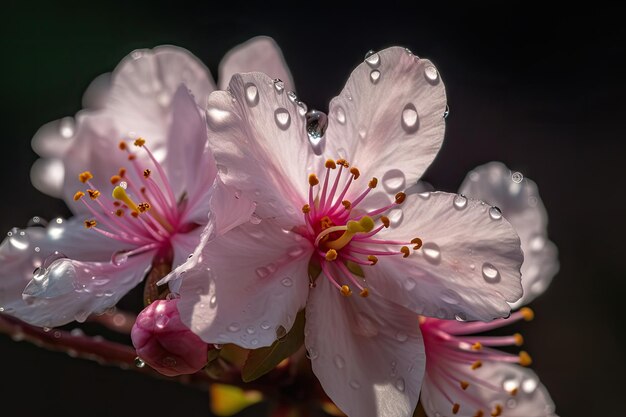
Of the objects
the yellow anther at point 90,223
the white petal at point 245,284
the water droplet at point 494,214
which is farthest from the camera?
the yellow anther at point 90,223

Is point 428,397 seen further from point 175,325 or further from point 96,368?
point 96,368

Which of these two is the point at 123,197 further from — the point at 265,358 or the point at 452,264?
the point at 452,264

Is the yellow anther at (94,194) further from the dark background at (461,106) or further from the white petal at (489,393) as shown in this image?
the dark background at (461,106)

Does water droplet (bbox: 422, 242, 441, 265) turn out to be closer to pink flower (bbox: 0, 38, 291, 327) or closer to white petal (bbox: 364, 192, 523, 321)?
white petal (bbox: 364, 192, 523, 321)

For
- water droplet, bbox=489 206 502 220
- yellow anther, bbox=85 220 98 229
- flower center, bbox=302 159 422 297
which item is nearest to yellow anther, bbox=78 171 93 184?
yellow anther, bbox=85 220 98 229

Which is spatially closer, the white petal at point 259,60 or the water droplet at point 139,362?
the water droplet at point 139,362

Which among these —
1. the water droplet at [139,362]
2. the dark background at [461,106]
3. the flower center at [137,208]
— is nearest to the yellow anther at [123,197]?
the flower center at [137,208]

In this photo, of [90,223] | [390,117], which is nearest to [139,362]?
[90,223]
